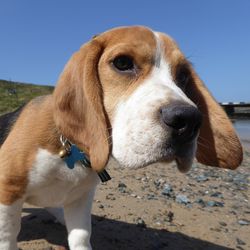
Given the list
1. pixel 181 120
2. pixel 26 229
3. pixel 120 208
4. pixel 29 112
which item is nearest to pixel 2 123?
pixel 29 112

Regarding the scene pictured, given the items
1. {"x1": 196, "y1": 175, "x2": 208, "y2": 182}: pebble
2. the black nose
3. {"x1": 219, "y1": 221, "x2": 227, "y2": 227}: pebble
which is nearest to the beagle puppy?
the black nose

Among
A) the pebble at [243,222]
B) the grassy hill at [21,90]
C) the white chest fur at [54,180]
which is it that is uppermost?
the white chest fur at [54,180]

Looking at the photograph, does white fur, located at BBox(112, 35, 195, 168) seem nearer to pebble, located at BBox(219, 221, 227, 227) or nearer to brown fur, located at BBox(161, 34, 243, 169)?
brown fur, located at BBox(161, 34, 243, 169)

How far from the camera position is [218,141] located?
155 inches

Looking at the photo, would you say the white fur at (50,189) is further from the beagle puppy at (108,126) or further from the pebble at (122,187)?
the pebble at (122,187)

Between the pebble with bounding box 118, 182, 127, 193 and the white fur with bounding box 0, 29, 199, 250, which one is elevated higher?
the white fur with bounding box 0, 29, 199, 250

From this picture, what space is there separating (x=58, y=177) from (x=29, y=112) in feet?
2.80

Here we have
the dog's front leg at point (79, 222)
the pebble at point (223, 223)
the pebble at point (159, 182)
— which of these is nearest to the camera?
the dog's front leg at point (79, 222)

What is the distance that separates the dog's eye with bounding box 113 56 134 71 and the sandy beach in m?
2.20

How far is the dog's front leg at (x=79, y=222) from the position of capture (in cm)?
413

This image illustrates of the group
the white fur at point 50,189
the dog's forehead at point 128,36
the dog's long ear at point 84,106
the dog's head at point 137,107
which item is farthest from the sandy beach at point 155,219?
the dog's forehead at point 128,36

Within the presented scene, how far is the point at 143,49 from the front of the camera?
3416 millimetres

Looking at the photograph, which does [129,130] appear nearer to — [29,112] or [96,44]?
[96,44]

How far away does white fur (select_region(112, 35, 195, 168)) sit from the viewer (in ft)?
9.14
